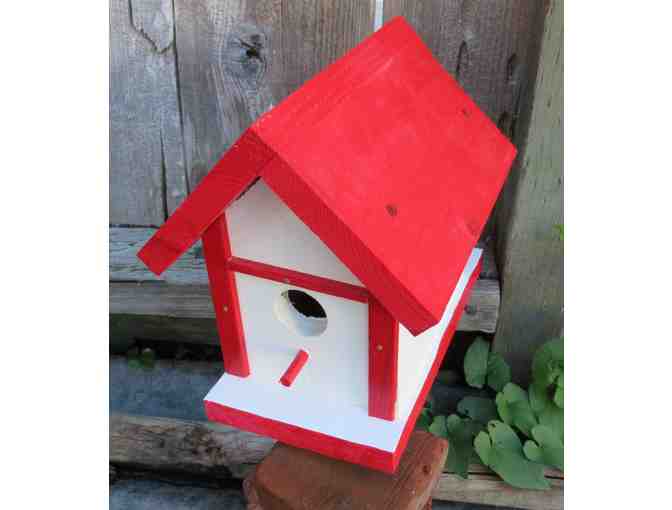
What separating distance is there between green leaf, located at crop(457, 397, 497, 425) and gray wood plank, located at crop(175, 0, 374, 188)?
3.16 ft

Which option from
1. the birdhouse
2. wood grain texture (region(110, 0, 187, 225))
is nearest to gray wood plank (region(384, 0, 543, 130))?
the birdhouse

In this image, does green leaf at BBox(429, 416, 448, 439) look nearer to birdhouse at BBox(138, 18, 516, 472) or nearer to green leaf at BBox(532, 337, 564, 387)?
green leaf at BBox(532, 337, 564, 387)

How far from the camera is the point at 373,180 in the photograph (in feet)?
2.94

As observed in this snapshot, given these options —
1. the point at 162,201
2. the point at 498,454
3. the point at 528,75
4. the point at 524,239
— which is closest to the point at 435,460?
the point at 498,454

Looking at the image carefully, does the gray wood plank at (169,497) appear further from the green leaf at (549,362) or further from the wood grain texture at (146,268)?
the green leaf at (549,362)

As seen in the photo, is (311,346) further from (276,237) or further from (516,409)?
(516,409)

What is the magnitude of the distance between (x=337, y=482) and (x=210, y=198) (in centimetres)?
57

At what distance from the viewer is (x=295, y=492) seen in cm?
111

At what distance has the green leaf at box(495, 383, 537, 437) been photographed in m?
1.67

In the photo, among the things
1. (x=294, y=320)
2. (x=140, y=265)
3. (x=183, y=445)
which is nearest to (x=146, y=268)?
(x=140, y=265)

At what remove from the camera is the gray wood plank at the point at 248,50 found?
57.4 inches

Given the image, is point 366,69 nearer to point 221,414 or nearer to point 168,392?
point 221,414

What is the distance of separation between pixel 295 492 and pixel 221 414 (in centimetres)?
19

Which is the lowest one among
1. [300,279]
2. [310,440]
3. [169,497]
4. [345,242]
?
[169,497]
